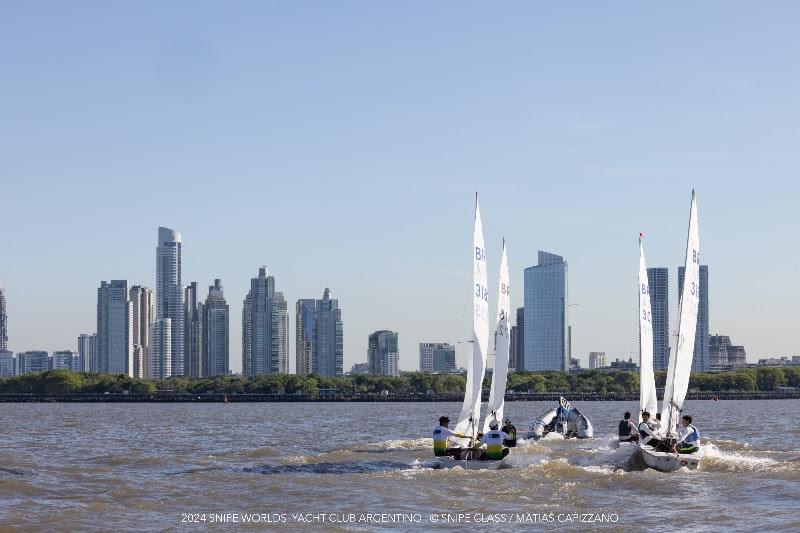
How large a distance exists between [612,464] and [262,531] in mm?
18183

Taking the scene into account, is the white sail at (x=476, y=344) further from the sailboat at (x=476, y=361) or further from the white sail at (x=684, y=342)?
the white sail at (x=684, y=342)

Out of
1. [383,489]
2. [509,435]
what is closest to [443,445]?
[509,435]

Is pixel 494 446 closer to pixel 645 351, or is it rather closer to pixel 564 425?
pixel 645 351

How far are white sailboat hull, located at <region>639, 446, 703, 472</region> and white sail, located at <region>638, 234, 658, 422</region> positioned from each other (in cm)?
612

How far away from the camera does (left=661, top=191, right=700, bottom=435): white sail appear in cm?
4406

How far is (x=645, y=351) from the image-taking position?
51.5 meters

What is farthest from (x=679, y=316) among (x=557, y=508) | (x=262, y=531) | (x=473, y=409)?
(x=262, y=531)

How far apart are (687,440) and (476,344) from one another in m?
8.22

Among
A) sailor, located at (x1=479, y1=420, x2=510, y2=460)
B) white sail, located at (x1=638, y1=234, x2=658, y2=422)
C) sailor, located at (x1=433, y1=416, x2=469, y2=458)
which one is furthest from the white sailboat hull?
sailor, located at (x1=433, y1=416, x2=469, y2=458)

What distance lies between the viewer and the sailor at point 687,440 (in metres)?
43.0

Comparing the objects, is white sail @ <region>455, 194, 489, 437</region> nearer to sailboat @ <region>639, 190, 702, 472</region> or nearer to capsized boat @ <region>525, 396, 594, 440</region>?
sailboat @ <region>639, 190, 702, 472</region>

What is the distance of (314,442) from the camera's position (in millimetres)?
63781

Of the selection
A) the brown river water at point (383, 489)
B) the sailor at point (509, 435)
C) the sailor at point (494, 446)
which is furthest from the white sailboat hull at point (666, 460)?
the sailor at point (509, 435)

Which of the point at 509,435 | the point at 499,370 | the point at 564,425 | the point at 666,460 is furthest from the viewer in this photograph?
the point at 564,425
